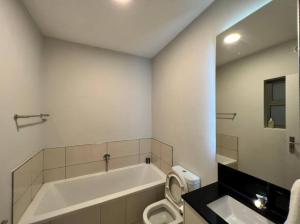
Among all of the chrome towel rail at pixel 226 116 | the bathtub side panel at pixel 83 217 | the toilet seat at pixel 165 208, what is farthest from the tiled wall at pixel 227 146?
the bathtub side panel at pixel 83 217

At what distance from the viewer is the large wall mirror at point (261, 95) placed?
840mm

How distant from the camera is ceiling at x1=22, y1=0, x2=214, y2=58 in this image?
1.29 m

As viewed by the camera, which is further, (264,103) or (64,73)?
(64,73)

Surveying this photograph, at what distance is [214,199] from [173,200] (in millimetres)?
666

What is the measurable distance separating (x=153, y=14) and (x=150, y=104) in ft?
4.83

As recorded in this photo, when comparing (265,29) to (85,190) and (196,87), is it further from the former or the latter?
(85,190)

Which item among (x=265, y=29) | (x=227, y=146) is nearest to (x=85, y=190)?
(x=227, y=146)

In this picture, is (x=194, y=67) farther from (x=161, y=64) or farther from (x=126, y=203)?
(x=126, y=203)

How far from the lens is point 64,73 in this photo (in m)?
1.96

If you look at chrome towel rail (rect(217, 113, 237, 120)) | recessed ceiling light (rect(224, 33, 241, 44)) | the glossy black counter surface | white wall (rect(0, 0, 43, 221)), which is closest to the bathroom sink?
the glossy black counter surface

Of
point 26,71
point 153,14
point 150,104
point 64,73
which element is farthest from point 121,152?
point 153,14

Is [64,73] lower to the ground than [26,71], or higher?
higher

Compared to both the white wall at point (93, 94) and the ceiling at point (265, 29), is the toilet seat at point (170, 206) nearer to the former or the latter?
the white wall at point (93, 94)

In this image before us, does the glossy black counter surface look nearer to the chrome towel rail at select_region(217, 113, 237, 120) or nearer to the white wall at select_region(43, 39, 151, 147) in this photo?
the chrome towel rail at select_region(217, 113, 237, 120)
